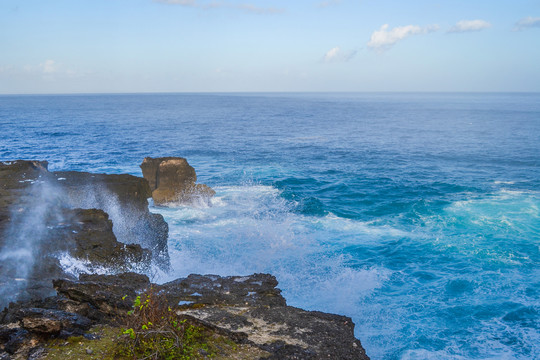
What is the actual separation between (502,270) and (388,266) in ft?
18.1

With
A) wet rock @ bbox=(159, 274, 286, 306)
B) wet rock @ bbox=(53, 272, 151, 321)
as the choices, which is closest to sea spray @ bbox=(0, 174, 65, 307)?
wet rock @ bbox=(53, 272, 151, 321)

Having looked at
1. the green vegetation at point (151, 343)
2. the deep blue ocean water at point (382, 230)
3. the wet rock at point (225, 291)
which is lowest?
the deep blue ocean water at point (382, 230)

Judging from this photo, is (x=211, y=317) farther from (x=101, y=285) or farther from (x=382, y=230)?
(x=382, y=230)

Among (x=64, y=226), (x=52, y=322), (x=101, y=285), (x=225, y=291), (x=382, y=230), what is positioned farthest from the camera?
(x=382, y=230)

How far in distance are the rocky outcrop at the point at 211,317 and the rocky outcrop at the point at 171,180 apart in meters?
16.4

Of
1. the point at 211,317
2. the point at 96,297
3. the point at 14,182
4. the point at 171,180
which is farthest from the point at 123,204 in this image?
the point at 211,317

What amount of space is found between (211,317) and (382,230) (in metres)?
17.4

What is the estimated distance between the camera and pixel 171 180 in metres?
29.7

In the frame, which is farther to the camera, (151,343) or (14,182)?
(14,182)

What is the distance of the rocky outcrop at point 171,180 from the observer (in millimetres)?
29234

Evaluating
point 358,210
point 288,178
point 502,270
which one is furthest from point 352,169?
point 502,270

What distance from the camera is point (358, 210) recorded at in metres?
29.8

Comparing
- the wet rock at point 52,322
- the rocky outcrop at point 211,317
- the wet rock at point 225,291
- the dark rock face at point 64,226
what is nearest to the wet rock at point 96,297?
the rocky outcrop at point 211,317

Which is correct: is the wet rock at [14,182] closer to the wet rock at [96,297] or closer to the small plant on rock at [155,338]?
the wet rock at [96,297]
